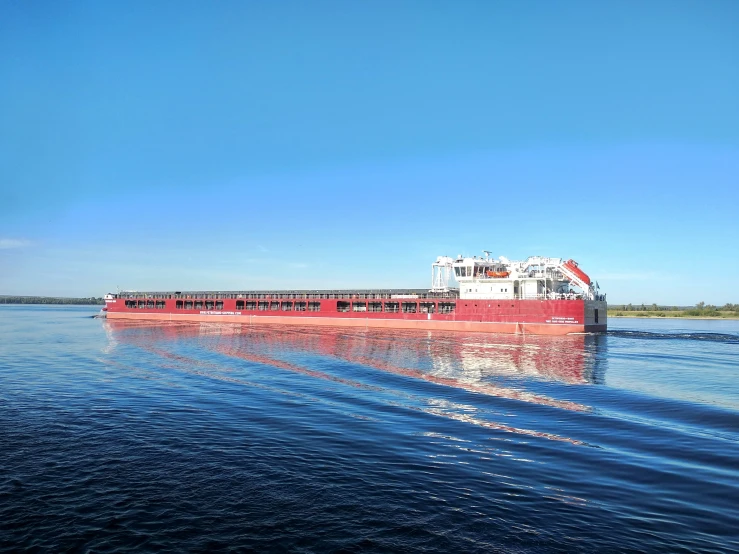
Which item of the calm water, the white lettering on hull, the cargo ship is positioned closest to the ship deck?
the cargo ship

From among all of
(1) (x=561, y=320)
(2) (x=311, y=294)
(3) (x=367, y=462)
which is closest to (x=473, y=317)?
(1) (x=561, y=320)

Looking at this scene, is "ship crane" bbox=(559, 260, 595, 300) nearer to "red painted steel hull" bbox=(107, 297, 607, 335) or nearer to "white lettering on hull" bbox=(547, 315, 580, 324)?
"red painted steel hull" bbox=(107, 297, 607, 335)

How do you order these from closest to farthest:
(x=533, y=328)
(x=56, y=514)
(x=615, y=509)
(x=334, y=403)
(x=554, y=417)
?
(x=56, y=514) → (x=615, y=509) → (x=554, y=417) → (x=334, y=403) → (x=533, y=328)

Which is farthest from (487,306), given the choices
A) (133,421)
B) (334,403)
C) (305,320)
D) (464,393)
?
(133,421)

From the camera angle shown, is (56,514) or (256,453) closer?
(56,514)

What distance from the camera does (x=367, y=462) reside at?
11.7 meters

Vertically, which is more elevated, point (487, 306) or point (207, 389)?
point (487, 306)

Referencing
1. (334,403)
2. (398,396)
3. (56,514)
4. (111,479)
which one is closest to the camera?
(56,514)

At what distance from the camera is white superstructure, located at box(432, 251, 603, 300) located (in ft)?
202

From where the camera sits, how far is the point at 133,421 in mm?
15383

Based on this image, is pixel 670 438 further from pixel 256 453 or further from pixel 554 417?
pixel 256 453

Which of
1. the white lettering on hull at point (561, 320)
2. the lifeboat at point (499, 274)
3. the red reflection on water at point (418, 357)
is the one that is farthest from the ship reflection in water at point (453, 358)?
the lifeboat at point (499, 274)

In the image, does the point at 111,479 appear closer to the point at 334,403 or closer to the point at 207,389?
the point at 334,403

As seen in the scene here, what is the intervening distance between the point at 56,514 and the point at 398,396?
14113 mm
